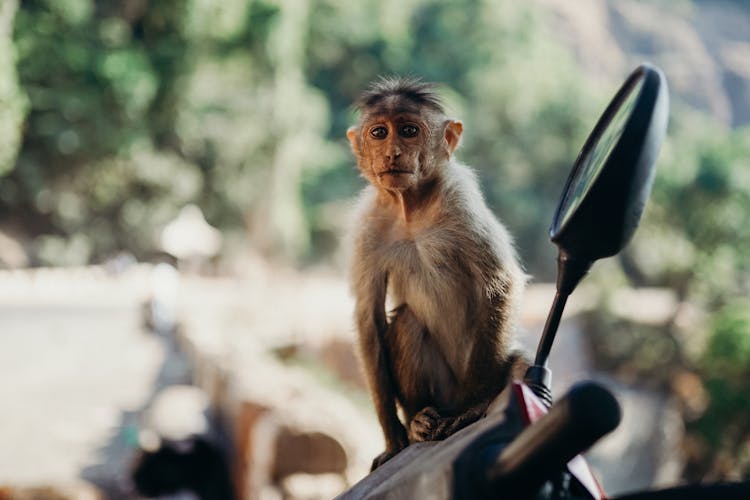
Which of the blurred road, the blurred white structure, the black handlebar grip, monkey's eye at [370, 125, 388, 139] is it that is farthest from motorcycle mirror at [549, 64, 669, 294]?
the blurred white structure

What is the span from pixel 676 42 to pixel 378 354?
1582 inches

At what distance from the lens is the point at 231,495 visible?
6750 mm

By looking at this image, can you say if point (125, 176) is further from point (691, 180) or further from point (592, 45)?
point (592, 45)

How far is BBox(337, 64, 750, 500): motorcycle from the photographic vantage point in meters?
0.68

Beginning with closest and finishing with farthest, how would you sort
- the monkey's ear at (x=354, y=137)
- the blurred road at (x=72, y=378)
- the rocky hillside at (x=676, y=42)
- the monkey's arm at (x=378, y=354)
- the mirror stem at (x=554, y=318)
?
the mirror stem at (x=554, y=318), the monkey's arm at (x=378, y=354), the monkey's ear at (x=354, y=137), the blurred road at (x=72, y=378), the rocky hillside at (x=676, y=42)

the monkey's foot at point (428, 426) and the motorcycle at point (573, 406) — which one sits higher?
the monkey's foot at point (428, 426)

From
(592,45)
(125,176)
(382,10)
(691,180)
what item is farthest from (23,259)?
(592,45)

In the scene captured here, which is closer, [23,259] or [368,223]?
[368,223]

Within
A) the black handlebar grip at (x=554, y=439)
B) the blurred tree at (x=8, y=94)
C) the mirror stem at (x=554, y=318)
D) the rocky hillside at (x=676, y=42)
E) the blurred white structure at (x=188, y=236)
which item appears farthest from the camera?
the rocky hillside at (x=676, y=42)

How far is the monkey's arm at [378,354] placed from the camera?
2.05m

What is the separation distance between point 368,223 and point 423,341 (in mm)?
426

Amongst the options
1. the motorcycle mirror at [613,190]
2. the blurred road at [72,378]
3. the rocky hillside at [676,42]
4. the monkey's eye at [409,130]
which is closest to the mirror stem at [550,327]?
the motorcycle mirror at [613,190]

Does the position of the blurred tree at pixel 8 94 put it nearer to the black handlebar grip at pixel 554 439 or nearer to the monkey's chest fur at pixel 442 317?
the monkey's chest fur at pixel 442 317

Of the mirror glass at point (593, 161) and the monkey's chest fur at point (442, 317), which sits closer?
the mirror glass at point (593, 161)
